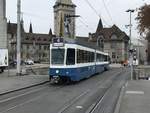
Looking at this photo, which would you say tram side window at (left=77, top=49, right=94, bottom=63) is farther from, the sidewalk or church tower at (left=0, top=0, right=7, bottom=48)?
church tower at (left=0, top=0, right=7, bottom=48)

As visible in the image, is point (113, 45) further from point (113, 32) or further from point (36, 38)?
point (36, 38)

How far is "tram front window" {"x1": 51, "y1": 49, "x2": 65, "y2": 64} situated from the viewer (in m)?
29.4

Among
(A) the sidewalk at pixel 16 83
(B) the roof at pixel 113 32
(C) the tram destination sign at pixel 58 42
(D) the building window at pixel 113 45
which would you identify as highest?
(B) the roof at pixel 113 32

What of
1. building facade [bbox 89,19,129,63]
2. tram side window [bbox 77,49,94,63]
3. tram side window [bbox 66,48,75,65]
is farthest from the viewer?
building facade [bbox 89,19,129,63]

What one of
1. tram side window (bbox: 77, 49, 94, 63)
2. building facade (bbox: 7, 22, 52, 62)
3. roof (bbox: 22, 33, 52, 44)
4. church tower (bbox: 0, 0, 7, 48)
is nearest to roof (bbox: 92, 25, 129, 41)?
building facade (bbox: 7, 22, 52, 62)

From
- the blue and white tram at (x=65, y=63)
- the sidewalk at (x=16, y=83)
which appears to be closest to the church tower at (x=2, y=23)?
the sidewalk at (x=16, y=83)

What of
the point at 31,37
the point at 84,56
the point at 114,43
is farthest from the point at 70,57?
the point at 31,37

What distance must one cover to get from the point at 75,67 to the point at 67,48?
1595mm

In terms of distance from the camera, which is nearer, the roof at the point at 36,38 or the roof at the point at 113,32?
the roof at the point at 113,32

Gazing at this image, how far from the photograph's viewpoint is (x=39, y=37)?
589 ft

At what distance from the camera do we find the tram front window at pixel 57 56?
29.4 meters

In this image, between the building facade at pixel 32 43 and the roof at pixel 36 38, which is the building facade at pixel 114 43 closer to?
the building facade at pixel 32 43

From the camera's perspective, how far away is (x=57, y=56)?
29484mm

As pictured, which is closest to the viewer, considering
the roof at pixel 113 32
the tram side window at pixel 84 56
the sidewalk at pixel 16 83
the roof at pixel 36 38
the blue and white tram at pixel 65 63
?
the sidewalk at pixel 16 83
